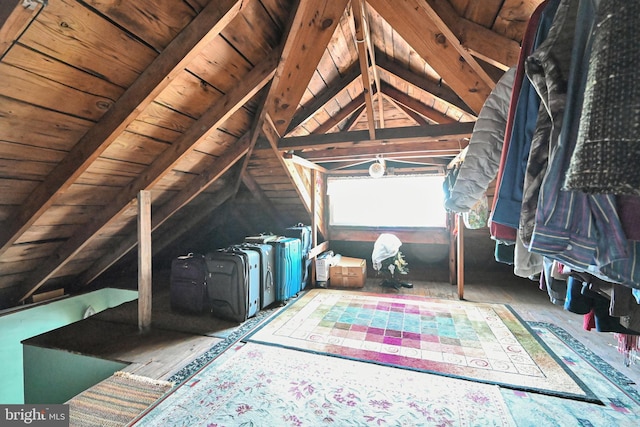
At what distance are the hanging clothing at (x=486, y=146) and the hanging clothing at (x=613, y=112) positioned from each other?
49 cm

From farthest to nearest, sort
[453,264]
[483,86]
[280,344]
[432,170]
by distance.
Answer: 1. [432,170]
2. [453,264]
3. [280,344]
4. [483,86]

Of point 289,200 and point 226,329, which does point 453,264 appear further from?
point 226,329

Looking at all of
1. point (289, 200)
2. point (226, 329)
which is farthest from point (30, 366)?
point (289, 200)

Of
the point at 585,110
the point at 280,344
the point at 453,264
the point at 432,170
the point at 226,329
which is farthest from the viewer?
the point at 432,170

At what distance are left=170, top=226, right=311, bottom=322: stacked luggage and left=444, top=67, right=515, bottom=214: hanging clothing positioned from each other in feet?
6.95

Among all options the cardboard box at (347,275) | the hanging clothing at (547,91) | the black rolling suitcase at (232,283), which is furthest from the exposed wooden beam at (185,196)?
the hanging clothing at (547,91)

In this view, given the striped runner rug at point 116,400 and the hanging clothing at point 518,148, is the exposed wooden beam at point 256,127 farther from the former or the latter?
the striped runner rug at point 116,400

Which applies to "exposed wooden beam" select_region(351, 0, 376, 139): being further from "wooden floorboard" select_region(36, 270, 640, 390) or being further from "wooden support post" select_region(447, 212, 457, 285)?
"wooden floorboard" select_region(36, 270, 640, 390)

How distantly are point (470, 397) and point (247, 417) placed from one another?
4.42 feet

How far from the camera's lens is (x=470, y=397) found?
62.3 inches

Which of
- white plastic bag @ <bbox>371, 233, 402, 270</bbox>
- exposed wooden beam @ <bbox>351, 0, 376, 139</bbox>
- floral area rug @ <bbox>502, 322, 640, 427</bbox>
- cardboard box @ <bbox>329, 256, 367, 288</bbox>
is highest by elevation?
exposed wooden beam @ <bbox>351, 0, 376, 139</bbox>

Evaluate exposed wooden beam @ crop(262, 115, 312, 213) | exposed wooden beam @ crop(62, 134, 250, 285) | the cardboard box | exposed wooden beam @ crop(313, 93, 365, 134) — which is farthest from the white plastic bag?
exposed wooden beam @ crop(62, 134, 250, 285)

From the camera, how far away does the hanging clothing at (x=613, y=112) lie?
404 millimetres

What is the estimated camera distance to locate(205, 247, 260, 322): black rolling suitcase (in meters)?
2.55
